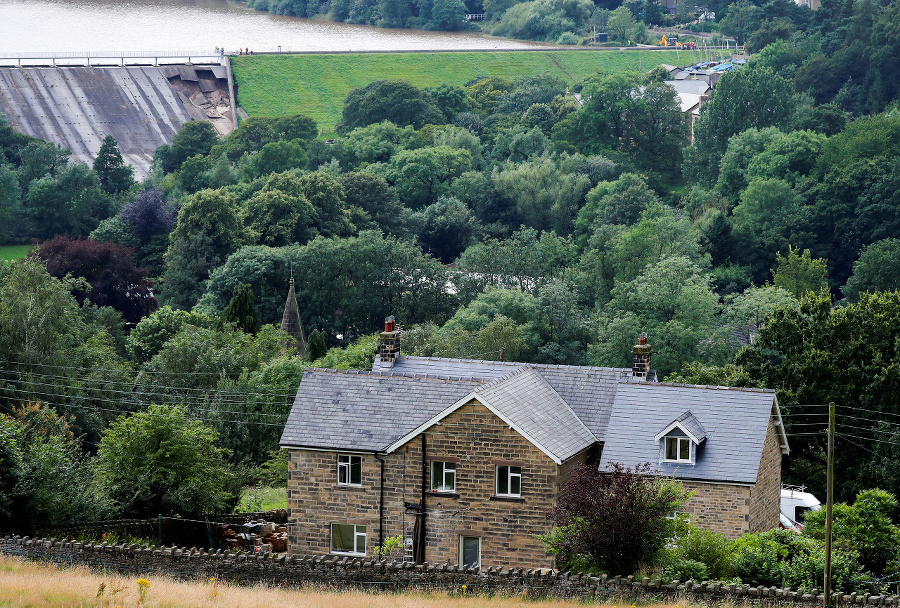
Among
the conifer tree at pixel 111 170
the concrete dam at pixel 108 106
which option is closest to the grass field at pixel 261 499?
the conifer tree at pixel 111 170

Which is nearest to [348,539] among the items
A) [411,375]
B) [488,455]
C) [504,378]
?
[488,455]

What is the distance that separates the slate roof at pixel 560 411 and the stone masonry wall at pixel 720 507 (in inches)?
12.9

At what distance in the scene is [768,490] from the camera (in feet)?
112

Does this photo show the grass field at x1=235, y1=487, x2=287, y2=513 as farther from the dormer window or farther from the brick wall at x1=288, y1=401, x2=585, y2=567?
the dormer window

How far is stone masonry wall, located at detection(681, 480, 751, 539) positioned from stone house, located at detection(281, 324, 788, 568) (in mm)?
28

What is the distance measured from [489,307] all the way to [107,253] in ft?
102

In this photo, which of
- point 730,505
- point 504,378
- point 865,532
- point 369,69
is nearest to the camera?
point 865,532

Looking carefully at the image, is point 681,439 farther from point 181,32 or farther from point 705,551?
point 181,32

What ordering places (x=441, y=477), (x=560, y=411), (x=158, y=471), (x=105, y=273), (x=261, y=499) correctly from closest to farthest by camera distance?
(x=441, y=477) → (x=560, y=411) → (x=158, y=471) → (x=261, y=499) → (x=105, y=273)

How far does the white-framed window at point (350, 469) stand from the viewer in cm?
3394

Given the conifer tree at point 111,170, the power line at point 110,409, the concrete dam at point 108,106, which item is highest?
the concrete dam at point 108,106

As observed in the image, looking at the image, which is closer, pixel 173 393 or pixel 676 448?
pixel 676 448

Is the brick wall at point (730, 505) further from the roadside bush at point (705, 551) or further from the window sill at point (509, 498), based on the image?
the window sill at point (509, 498)

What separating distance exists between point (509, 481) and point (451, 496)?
168 centimetres
